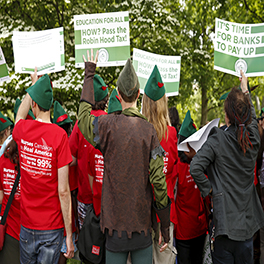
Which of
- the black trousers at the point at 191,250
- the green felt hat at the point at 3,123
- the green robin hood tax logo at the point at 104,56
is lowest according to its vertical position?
the black trousers at the point at 191,250

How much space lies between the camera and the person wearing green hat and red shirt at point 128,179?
239 centimetres

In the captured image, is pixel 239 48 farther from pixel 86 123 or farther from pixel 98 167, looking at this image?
pixel 86 123

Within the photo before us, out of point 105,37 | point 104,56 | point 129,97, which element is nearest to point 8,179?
point 129,97

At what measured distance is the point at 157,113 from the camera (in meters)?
3.14

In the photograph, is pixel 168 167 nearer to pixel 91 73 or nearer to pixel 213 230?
pixel 213 230

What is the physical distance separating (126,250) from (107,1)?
957 cm

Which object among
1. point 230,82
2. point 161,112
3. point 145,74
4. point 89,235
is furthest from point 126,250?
point 230,82

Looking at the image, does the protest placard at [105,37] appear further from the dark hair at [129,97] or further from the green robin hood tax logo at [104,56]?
the dark hair at [129,97]

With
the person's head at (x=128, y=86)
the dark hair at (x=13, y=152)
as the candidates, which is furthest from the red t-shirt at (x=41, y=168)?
the person's head at (x=128, y=86)

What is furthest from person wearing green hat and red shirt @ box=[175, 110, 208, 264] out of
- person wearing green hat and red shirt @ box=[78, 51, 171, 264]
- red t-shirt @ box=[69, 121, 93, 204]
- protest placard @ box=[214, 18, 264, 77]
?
protest placard @ box=[214, 18, 264, 77]

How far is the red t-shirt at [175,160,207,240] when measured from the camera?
3670 millimetres

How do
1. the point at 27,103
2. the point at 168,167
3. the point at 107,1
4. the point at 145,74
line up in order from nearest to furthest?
the point at 27,103, the point at 168,167, the point at 145,74, the point at 107,1

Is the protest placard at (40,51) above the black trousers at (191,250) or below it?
above

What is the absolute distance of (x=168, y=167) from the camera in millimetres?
3330
